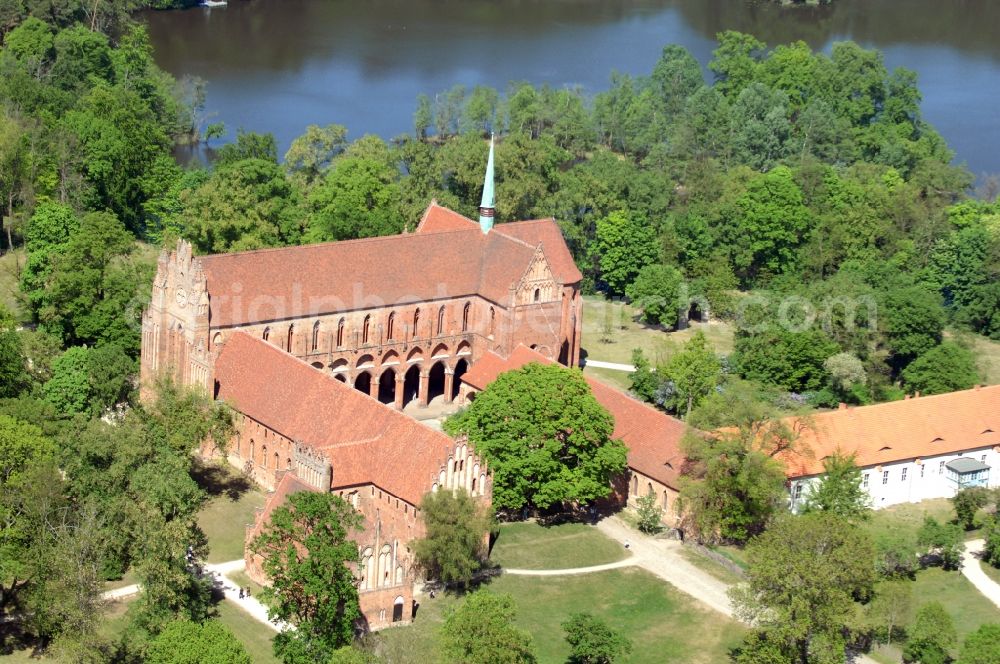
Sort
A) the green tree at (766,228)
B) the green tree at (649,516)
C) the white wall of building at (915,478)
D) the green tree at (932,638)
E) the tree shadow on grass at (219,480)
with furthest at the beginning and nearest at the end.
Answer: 1. the green tree at (766,228)
2. the white wall of building at (915,478)
3. the tree shadow on grass at (219,480)
4. the green tree at (649,516)
5. the green tree at (932,638)

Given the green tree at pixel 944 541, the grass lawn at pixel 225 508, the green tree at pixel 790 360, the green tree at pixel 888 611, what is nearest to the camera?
the green tree at pixel 888 611

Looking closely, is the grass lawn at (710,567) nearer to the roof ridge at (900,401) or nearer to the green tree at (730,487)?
the green tree at (730,487)

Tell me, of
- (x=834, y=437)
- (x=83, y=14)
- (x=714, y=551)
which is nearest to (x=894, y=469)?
(x=834, y=437)

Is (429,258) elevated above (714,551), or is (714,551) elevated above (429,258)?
(429,258)

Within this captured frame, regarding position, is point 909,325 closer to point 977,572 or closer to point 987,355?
point 987,355

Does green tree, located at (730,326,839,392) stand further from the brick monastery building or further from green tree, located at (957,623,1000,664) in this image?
green tree, located at (957,623,1000,664)

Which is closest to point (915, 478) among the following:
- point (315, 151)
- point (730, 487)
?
point (730, 487)

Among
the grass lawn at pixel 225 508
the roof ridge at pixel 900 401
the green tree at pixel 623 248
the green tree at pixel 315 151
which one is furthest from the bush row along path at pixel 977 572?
the green tree at pixel 315 151

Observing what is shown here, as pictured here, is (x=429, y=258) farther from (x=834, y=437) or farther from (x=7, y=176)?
→ (x=7, y=176)
